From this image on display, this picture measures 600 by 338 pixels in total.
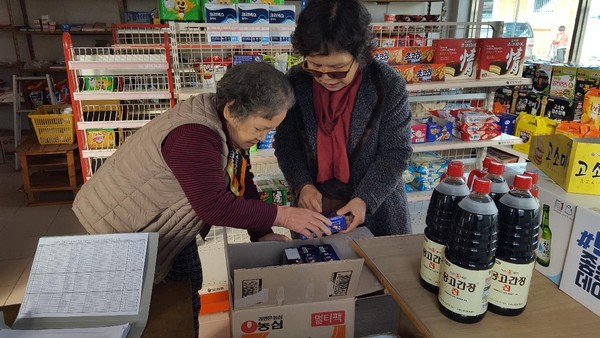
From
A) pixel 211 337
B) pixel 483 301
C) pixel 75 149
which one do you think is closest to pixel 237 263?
pixel 483 301

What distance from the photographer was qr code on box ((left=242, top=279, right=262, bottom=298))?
1.23m

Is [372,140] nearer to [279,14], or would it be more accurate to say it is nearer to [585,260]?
[585,260]

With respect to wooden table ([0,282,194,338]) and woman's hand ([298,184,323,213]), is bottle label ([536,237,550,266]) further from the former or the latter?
wooden table ([0,282,194,338])

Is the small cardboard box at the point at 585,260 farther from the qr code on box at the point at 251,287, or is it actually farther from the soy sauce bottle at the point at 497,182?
the qr code on box at the point at 251,287

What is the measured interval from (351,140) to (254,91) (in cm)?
51

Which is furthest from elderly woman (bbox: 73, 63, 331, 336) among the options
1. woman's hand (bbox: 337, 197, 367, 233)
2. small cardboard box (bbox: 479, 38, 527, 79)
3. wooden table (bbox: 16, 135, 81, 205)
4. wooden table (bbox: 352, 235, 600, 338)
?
wooden table (bbox: 16, 135, 81, 205)

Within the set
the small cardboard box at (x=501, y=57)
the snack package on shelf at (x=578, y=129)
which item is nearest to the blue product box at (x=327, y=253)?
the small cardboard box at (x=501, y=57)

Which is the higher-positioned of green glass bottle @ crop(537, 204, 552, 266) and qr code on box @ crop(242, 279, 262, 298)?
green glass bottle @ crop(537, 204, 552, 266)

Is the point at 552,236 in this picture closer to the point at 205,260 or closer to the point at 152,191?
the point at 152,191

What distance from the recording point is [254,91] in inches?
53.8

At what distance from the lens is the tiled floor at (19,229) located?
3.36 m

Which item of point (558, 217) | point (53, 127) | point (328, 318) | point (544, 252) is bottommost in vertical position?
point (53, 127)

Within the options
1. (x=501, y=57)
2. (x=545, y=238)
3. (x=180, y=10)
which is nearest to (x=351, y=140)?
(x=545, y=238)

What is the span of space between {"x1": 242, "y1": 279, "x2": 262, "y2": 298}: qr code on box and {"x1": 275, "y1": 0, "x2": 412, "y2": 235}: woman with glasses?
504 millimetres
